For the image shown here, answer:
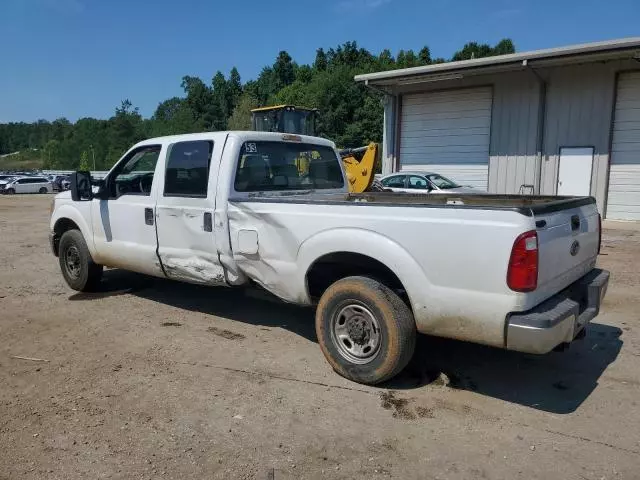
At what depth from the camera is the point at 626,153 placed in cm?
1598

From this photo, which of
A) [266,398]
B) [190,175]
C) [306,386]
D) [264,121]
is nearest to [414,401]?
[306,386]

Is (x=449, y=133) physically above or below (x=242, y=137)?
above

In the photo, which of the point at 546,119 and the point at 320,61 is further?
the point at 320,61

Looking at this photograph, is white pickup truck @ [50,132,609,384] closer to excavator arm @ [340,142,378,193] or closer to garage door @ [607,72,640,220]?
excavator arm @ [340,142,378,193]

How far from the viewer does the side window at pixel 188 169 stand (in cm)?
513

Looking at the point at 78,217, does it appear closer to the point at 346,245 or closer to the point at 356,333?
the point at 346,245

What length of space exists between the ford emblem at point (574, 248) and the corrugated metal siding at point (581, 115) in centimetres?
1410

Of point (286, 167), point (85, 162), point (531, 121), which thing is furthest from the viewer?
point (85, 162)

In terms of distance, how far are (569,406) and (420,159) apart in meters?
17.3

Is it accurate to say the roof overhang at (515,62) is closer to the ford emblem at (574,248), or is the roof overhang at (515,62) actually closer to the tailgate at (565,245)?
the tailgate at (565,245)

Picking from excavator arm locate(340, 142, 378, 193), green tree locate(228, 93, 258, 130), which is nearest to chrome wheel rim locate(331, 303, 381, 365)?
excavator arm locate(340, 142, 378, 193)

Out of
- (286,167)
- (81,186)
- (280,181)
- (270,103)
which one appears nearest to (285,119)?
(81,186)

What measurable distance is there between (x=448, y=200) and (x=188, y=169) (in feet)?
8.82

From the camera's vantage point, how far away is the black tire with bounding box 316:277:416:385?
3793 millimetres
